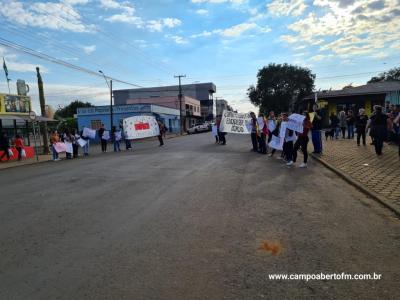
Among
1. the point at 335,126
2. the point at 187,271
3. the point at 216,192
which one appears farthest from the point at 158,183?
the point at 335,126

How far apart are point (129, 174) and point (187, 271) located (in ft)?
26.5

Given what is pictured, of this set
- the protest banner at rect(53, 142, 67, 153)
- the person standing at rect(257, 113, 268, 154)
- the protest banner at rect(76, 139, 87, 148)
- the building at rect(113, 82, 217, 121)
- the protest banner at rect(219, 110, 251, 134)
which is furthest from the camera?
the building at rect(113, 82, 217, 121)

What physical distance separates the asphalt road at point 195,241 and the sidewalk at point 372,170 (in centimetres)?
37

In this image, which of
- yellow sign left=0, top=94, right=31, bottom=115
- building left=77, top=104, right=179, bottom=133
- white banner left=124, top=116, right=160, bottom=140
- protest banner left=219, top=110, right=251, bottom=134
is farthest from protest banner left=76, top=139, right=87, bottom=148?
building left=77, top=104, right=179, bottom=133

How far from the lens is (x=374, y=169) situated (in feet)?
35.8

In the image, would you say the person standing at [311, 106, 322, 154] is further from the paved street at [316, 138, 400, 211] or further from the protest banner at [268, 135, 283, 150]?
the protest banner at [268, 135, 283, 150]

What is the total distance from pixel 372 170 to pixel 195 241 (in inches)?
286

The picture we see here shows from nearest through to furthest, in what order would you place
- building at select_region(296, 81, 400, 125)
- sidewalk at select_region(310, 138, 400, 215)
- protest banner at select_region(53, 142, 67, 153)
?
sidewalk at select_region(310, 138, 400, 215) < protest banner at select_region(53, 142, 67, 153) < building at select_region(296, 81, 400, 125)

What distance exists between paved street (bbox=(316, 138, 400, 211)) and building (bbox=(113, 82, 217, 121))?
299 feet

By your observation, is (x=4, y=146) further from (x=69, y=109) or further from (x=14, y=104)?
(x=69, y=109)

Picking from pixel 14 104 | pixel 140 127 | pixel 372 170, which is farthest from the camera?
pixel 14 104

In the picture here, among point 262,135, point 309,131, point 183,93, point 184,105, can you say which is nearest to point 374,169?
point 309,131

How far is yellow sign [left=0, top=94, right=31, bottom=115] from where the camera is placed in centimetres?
2767

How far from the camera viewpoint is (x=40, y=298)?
385 cm
